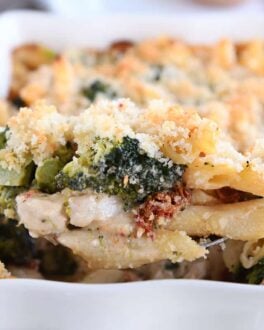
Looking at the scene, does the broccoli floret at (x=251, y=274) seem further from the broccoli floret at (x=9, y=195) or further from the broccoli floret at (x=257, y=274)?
the broccoli floret at (x=9, y=195)

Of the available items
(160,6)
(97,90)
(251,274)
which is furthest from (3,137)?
(160,6)

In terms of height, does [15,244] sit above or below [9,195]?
below

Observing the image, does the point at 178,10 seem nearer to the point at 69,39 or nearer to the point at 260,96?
the point at 69,39

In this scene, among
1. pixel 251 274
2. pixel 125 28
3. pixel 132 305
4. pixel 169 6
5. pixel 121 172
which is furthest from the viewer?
pixel 169 6

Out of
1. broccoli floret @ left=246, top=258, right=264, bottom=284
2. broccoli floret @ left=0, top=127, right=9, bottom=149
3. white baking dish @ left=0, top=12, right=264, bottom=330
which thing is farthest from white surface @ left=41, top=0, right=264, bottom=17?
white baking dish @ left=0, top=12, right=264, bottom=330

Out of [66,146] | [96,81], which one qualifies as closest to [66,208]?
[66,146]

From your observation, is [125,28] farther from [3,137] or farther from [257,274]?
[257,274]
